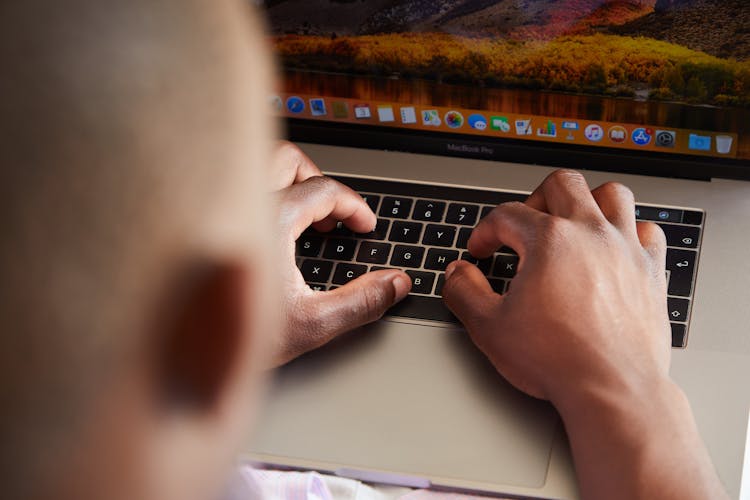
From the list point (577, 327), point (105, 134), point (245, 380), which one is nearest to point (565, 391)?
point (577, 327)

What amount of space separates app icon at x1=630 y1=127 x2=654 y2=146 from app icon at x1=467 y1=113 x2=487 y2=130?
0.16 metres

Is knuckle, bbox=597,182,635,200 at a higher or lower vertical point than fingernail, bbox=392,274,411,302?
higher

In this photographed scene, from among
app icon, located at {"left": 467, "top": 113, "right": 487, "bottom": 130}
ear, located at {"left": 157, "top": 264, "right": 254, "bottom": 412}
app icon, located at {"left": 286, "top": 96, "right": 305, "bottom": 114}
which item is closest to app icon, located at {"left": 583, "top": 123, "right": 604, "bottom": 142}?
app icon, located at {"left": 467, "top": 113, "right": 487, "bottom": 130}

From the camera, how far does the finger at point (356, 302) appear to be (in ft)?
2.64

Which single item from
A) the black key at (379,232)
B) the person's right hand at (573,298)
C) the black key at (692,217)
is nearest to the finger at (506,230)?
the person's right hand at (573,298)

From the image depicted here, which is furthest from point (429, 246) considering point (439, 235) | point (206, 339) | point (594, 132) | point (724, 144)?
point (206, 339)

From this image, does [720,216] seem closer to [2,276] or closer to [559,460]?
[559,460]

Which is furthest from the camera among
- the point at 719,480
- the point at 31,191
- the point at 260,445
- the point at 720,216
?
the point at 720,216

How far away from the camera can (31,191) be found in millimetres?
288

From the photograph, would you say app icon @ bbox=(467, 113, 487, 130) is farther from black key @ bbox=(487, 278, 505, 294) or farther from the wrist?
the wrist

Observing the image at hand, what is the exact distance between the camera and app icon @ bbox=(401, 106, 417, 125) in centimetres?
98

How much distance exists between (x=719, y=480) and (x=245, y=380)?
44cm

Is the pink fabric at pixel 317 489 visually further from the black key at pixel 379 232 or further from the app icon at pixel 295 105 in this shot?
the app icon at pixel 295 105

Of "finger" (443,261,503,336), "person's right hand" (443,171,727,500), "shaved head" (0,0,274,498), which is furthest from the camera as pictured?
"finger" (443,261,503,336)
